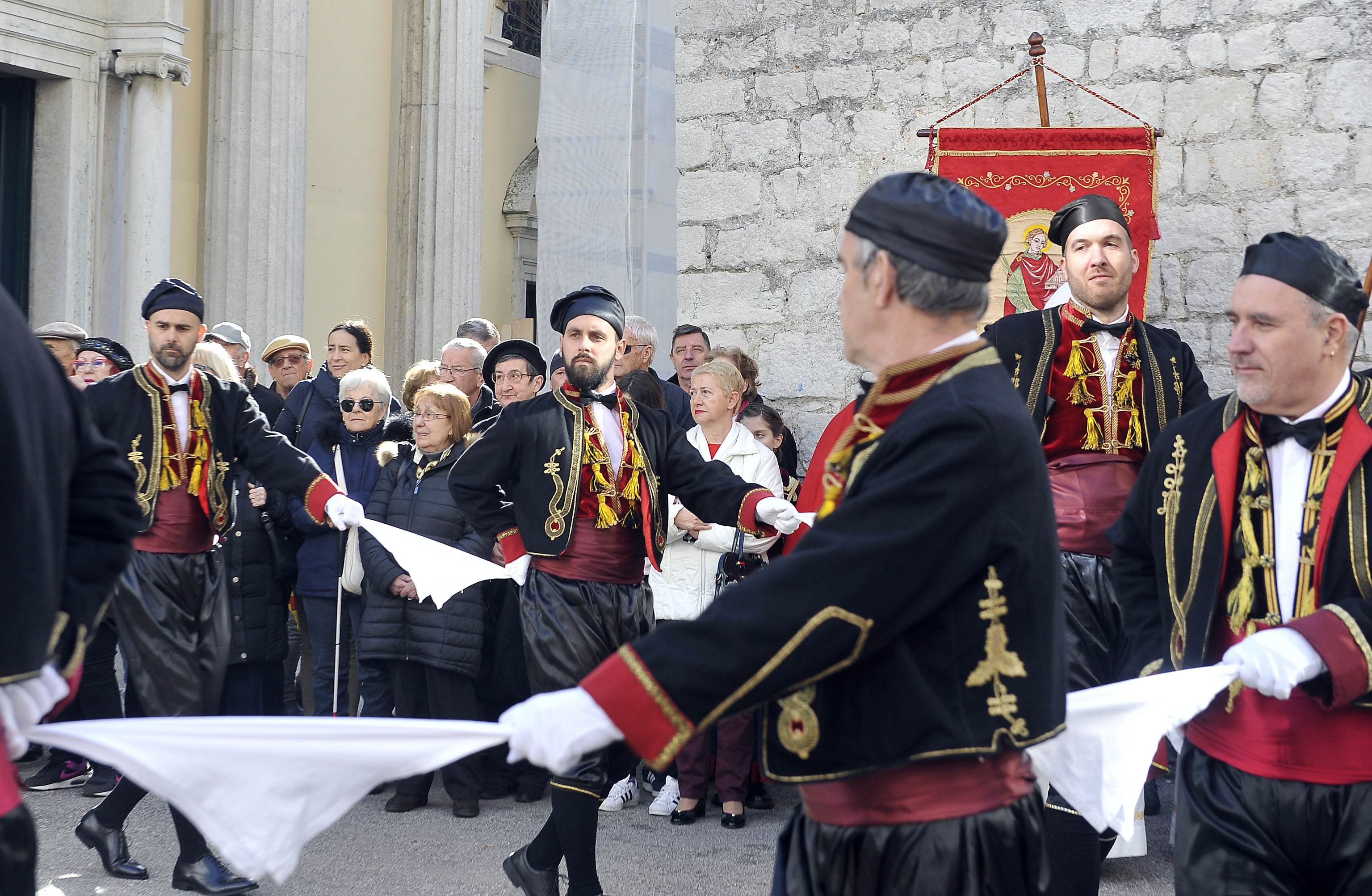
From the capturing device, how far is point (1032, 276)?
6.76 m

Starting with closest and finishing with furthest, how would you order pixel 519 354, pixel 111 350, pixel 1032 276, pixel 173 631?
pixel 173 631 → pixel 519 354 → pixel 1032 276 → pixel 111 350

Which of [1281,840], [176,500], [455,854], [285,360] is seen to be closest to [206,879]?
[455,854]

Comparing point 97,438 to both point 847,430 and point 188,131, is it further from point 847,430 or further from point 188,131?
point 188,131

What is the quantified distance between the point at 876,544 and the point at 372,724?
84 cm

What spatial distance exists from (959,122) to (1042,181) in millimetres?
748

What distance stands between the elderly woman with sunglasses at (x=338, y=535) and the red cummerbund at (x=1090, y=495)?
3393mm

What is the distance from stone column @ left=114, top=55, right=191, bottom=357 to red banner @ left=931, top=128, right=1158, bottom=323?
20.7 ft

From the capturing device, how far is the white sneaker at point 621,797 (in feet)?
20.1

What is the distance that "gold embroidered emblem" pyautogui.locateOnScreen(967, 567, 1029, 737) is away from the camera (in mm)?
2098

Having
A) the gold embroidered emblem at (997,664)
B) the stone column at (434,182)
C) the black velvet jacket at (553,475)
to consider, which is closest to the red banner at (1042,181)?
the black velvet jacket at (553,475)

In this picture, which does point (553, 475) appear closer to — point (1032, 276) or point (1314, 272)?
point (1314, 272)

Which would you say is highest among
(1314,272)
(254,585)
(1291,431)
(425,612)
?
(1314,272)

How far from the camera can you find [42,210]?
34.2 feet

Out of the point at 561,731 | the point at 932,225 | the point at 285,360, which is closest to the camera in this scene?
the point at 561,731
